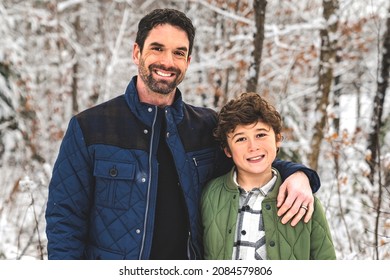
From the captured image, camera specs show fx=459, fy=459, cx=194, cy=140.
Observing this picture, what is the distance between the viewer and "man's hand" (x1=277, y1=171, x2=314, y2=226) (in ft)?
7.70

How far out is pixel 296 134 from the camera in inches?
303

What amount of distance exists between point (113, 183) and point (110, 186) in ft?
0.07

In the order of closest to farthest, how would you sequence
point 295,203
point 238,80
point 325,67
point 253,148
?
1. point 295,203
2. point 253,148
3. point 325,67
4. point 238,80

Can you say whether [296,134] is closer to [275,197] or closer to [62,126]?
[275,197]

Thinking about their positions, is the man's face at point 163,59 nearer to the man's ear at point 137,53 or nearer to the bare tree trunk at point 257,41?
the man's ear at point 137,53

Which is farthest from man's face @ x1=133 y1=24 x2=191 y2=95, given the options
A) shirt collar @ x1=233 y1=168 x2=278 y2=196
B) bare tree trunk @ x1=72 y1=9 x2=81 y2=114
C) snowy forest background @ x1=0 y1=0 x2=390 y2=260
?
bare tree trunk @ x1=72 y1=9 x2=81 y2=114

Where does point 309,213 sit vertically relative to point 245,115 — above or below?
below

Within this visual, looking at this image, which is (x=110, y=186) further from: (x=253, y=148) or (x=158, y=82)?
(x=253, y=148)

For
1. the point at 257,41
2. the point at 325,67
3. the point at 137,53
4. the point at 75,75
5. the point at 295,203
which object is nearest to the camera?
the point at 295,203

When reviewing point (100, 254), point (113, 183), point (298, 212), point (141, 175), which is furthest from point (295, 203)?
point (100, 254)

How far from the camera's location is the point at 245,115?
2512 mm

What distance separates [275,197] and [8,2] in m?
10.7

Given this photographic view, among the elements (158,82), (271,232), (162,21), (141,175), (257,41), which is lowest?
(271,232)
